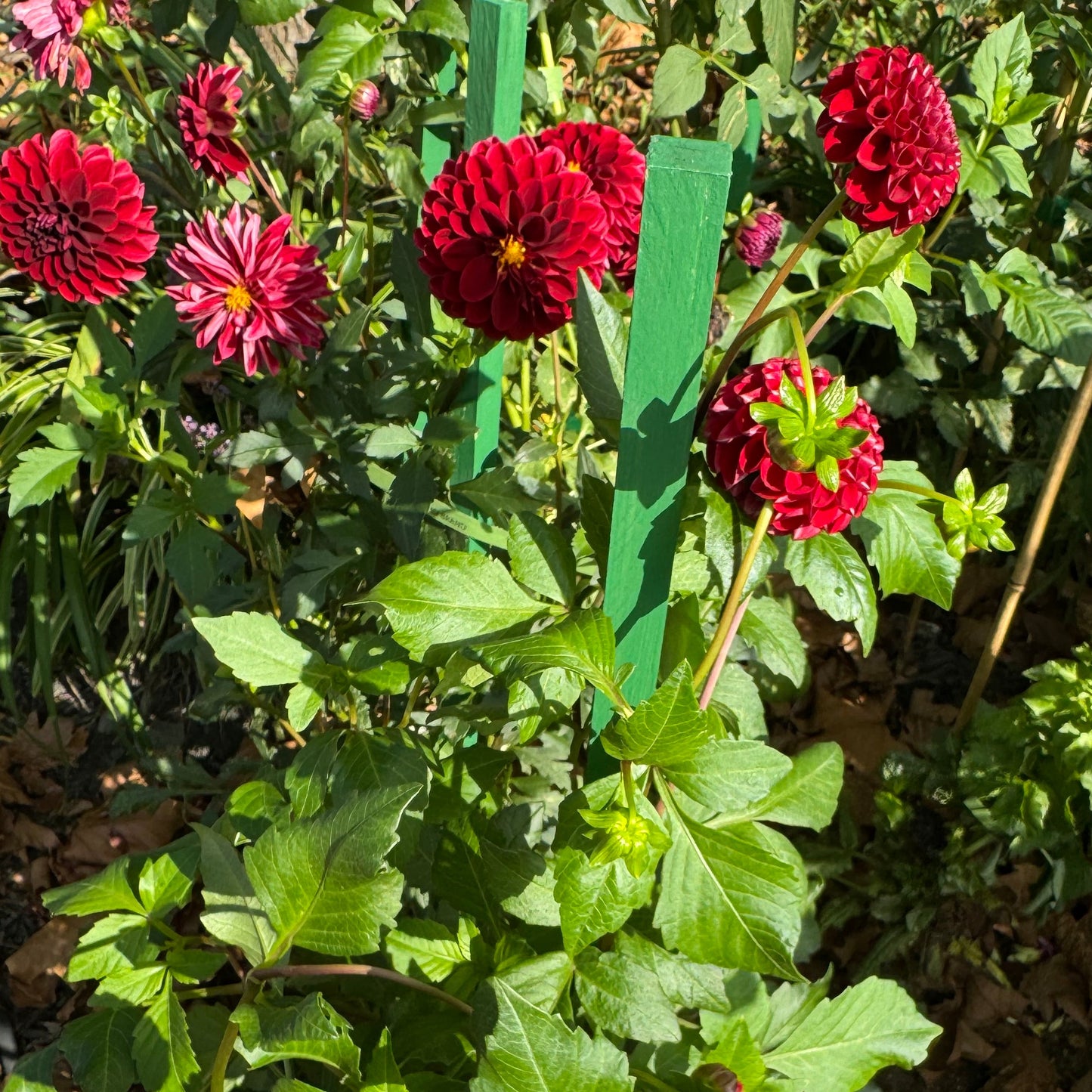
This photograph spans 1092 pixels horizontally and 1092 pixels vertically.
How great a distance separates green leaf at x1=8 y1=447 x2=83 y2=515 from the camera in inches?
44.9

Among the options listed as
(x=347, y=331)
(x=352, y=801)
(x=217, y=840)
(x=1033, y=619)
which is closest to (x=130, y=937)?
(x=217, y=840)

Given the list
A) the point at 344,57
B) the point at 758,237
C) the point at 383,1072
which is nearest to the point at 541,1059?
the point at 383,1072

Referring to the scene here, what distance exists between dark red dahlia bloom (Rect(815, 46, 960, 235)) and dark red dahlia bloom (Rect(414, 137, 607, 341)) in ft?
0.70

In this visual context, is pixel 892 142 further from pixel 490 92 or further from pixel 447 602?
pixel 447 602

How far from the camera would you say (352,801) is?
759 mm

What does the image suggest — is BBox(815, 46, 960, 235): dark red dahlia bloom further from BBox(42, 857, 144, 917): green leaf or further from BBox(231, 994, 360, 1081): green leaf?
BBox(42, 857, 144, 917): green leaf

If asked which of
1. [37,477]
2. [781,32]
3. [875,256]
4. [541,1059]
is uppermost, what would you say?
[781,32]

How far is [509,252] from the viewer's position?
93cm

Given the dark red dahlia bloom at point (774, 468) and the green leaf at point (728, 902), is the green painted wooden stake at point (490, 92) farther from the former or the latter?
the green leaf at point (728, 902)

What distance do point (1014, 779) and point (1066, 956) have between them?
0.33 meters

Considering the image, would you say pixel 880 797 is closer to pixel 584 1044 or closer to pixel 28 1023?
pixel 584 1044

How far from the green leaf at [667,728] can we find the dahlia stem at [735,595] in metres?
0.11

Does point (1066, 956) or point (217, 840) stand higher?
point (217, 840)

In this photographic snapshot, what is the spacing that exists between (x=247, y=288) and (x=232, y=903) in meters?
0.62
